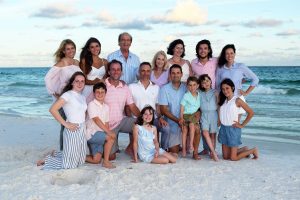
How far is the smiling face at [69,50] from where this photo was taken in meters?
6.23

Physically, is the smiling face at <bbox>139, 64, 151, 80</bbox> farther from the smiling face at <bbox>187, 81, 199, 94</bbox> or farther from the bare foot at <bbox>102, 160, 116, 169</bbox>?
the bare foot at <bbox>102, 160, 116, 169</bbox>

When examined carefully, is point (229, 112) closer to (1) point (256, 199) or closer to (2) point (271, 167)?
(2) point (271, 167)

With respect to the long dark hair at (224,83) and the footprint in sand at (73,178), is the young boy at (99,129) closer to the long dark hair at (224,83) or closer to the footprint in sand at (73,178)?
the footprint in sand at (73,178)

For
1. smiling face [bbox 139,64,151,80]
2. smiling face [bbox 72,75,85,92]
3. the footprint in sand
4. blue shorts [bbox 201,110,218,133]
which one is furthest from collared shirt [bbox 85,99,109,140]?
blue shorts [bbox 201,110,218,133]

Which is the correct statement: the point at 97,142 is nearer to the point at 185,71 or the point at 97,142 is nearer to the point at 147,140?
the point at 147,140

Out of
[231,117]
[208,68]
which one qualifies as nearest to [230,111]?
[231,117]

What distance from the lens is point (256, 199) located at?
4.59 meters

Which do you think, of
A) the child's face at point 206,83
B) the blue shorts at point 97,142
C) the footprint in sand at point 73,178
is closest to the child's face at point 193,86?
the child's face at point 206,83

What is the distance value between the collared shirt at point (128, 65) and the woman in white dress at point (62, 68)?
79 centimetres

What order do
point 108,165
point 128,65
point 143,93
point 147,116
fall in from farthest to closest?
point 128,65
point 143,93
point 147,116
point 108,165

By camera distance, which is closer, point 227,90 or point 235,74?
point 227,90

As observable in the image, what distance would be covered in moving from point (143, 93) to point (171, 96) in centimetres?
44

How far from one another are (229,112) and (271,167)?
1.01 metres

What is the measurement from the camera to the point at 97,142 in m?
6.08
